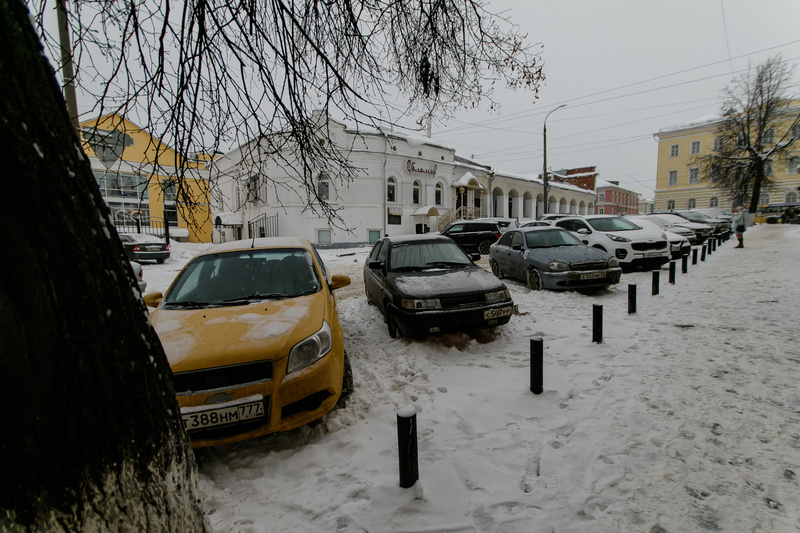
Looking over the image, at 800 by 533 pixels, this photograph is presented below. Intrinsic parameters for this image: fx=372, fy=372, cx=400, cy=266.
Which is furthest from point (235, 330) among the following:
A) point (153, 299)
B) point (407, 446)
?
point (407, 446)

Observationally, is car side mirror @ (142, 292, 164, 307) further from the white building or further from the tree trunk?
the white building

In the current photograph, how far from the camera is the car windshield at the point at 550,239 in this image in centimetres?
895

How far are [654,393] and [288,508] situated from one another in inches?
133

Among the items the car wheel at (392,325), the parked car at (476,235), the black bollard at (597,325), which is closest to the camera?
the black bollard at (597,325)

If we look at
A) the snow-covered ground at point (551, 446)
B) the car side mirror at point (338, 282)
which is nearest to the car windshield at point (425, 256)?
the snow-covered ground at point (551, 446)

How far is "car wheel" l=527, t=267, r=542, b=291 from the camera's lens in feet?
Answer: 27.3

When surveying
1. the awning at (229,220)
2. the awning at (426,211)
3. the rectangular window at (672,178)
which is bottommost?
the awning at (229,220)

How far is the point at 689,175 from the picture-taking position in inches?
1948

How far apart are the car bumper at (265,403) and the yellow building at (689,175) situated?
56625 millimetres

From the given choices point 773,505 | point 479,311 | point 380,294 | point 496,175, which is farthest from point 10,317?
point 496,175

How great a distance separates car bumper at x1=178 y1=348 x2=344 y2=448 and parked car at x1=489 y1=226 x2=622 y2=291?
6.37 metres

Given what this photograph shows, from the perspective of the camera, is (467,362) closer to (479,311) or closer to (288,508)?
(479,311)

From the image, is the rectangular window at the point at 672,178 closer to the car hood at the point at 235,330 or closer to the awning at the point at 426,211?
the awning at the point at 426,211

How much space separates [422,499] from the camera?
7.76ft
